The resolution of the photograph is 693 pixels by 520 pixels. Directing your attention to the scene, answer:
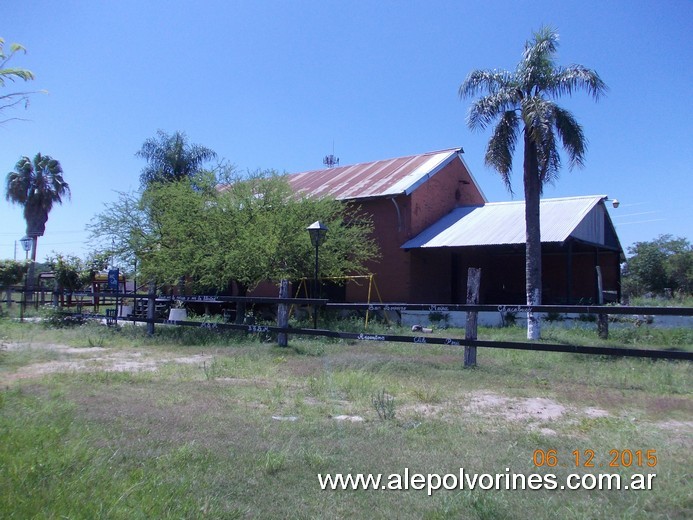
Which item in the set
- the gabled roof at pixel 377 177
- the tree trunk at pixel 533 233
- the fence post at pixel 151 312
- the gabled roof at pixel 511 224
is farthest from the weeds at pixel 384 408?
the gabled roof at pixel 377 177

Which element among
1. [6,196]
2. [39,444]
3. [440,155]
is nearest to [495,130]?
[440,155]

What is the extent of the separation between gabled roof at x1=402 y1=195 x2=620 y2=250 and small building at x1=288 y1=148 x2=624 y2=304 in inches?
1.5

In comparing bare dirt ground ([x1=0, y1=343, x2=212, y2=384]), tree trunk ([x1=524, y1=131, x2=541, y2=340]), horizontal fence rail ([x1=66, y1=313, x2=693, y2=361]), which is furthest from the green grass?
tree trunk ([x1=524, y1=131, x2=541, y2=340])

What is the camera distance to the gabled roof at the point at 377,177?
74.5ft

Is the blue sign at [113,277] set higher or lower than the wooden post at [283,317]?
higher

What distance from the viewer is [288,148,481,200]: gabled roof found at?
2270cm

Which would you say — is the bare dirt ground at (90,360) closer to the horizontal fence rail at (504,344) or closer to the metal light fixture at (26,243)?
the horizontal fence rail at (504,344)

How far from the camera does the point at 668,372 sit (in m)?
8.53

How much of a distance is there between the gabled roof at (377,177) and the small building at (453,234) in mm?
61

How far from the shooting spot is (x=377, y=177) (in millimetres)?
24953

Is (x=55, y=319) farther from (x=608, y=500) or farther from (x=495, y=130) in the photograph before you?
(x=608, y=500)

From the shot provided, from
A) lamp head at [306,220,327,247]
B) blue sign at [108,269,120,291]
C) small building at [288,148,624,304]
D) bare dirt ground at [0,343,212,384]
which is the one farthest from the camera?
small building at [288,148,624,304]

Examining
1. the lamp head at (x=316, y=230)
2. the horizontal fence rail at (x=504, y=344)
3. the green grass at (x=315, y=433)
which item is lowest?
the green grass at (x=315, y=433)

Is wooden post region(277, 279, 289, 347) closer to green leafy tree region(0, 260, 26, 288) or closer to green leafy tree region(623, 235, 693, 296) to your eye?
green leafy tree region(0, 260, 26, 288)
